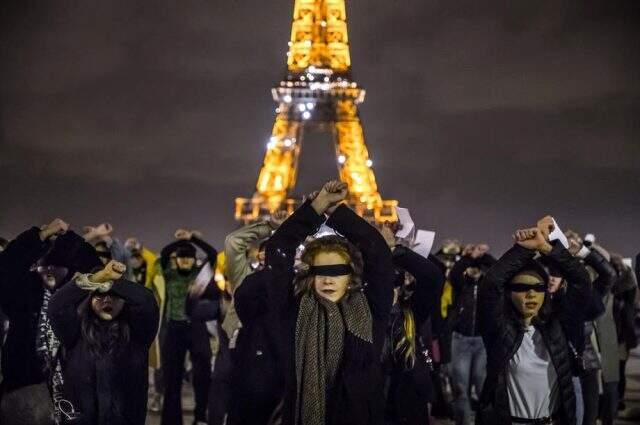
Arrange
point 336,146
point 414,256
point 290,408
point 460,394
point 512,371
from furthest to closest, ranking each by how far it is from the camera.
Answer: point 336,146, point 460,394, point 414,256, point 512,371, point 290,408

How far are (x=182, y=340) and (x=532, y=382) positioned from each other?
12.6 ft

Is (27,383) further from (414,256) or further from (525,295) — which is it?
(525,295)

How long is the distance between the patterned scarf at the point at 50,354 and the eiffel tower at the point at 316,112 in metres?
28.2

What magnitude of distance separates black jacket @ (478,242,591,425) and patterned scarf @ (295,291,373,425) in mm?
787

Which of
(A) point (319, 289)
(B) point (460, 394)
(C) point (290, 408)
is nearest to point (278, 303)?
(A) point (319, 289)

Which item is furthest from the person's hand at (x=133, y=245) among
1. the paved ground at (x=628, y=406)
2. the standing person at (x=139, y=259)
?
the paved ground at (x=628, y=406)

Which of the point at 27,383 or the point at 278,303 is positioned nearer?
the point at 278,303

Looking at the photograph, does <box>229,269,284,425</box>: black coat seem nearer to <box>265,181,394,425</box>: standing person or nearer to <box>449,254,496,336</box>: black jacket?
<box>265,181,394,425</box>: standing person

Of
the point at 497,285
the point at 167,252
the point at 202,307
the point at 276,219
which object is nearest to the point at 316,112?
the point at 167,252

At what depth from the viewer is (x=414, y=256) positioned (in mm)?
4758

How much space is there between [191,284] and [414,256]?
3.18 meters

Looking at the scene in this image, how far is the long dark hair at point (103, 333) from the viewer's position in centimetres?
416

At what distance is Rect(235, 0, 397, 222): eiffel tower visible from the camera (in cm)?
3347

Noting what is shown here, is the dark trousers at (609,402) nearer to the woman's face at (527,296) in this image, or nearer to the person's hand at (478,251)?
the person's hand at (478,251)
